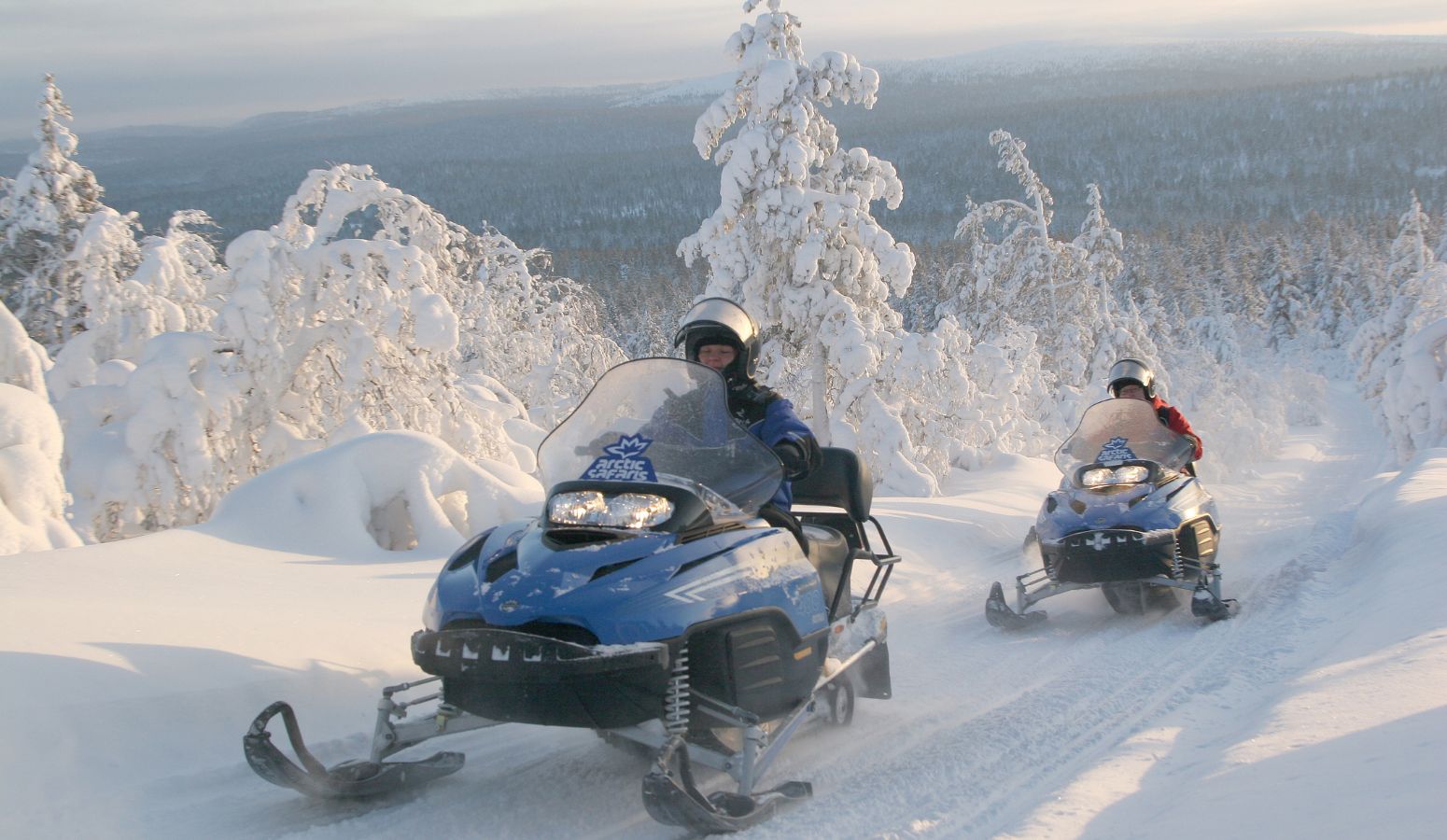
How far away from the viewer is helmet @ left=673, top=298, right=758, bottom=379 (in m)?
5.24

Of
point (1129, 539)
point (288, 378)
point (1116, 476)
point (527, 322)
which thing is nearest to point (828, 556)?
point (1129, 539)

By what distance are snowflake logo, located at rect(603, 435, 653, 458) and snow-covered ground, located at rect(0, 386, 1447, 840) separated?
4.32 feet

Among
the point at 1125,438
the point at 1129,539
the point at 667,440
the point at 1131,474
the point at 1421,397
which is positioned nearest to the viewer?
the point at 667,440

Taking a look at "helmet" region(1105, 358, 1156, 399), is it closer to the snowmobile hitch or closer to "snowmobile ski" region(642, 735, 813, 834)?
"snowmobile ski" region(642, 735, 813, 834)

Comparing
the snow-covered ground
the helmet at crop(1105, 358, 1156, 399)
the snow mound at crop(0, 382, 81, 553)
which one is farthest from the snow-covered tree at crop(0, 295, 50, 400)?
the helmet at crop(1105, 358, 1156, 399)

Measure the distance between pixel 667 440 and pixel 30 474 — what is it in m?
6.18

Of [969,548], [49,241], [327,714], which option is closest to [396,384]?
[969,548]

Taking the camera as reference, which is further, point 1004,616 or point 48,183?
point 48,183

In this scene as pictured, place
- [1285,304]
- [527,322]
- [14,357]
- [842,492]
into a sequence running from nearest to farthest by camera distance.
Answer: [842,492]
[14,357]
[527,322]
[1285,304]

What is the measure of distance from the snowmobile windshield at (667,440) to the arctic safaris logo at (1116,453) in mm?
4361

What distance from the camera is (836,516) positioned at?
581 centimetres

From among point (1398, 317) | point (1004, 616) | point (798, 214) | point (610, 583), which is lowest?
point (1398, 317)

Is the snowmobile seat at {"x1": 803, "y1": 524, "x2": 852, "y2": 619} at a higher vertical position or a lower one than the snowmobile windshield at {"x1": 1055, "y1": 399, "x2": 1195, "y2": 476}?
higher

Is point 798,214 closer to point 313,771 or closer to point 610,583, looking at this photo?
point 610,583
